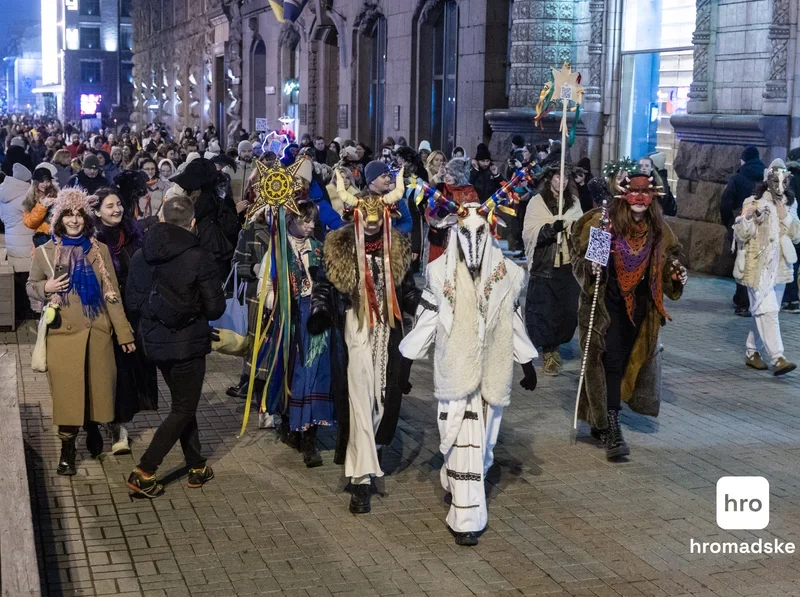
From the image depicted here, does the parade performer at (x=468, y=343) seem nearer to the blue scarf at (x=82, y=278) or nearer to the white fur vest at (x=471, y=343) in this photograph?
the white fur vest at (x=471, y=343)

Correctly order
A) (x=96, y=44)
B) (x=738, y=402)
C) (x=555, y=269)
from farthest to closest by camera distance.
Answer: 1. (x=96, y=44)
2. (x=555, y=269)
3. (x=738, y=402)

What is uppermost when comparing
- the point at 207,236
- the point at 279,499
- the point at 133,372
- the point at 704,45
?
the point at 704,45

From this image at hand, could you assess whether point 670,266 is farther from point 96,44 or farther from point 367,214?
point 96,44

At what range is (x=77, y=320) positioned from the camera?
25.9ft

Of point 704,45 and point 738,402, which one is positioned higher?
point 704,45

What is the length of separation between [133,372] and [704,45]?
1205cm

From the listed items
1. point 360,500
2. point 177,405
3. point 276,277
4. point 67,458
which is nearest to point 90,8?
point 276,277

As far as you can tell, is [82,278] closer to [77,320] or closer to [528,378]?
[77,320]

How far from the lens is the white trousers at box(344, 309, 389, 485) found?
7.30 m

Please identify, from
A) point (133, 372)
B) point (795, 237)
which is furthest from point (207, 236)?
point (795, 237)

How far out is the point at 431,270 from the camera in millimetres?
6969

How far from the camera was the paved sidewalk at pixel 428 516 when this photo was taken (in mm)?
6254

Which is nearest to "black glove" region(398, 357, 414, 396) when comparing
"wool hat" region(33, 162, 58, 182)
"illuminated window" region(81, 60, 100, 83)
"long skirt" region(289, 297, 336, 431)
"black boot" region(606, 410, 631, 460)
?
"long skirt" region(289, 297, 336, 431)

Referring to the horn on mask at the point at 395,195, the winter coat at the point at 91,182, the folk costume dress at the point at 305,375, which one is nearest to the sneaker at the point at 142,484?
the folk costume dress at the point at 305,375
